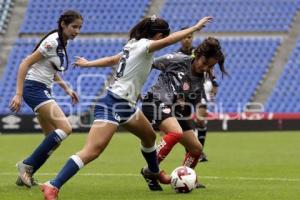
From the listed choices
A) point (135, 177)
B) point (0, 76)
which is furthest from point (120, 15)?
point (135, 177)

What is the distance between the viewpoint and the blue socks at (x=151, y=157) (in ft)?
28.1

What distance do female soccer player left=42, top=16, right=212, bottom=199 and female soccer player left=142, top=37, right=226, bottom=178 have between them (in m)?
0.85

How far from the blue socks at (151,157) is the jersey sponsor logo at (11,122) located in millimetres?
18202

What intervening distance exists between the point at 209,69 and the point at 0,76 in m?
23.4

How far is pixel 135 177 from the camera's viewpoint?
10586 millimetres

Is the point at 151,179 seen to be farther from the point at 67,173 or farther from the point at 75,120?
the point at 75,120

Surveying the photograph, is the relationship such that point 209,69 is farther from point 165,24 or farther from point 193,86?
point 165,24

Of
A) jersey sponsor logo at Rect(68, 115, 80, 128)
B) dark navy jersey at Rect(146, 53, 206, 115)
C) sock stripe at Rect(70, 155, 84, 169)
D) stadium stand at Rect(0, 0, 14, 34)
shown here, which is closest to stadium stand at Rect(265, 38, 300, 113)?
jersey sponsor logo at Rect(68, 115, 80, 128)

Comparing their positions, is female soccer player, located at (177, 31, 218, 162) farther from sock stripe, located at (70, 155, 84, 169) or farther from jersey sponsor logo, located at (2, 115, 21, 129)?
jersey sponsor logo, located at (2, 115, 21, 129)

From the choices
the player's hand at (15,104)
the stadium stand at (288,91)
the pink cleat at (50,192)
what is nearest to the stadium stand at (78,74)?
the stadium stand at (288,91)

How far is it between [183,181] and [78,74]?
2255cm

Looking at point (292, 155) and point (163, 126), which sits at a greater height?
point (163, 126)

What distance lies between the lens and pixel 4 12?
3278cm

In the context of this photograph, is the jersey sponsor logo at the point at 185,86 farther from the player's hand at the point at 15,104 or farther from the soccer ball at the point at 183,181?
the player's hand at the point at 15,104
